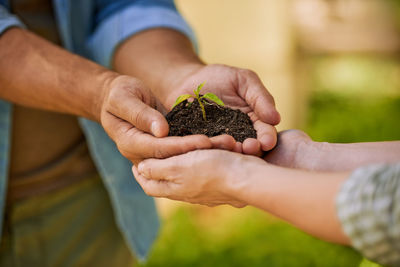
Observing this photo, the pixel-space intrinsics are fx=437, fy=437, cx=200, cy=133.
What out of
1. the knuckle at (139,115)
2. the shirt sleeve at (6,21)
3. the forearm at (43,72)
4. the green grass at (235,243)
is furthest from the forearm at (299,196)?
the green grass at (235,243)

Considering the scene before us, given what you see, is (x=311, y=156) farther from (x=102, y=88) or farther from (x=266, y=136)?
(x=102, y=88)

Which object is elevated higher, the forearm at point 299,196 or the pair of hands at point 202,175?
the forearm at point 299,196

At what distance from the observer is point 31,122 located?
80.7 inches

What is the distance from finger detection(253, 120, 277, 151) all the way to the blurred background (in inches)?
26.7

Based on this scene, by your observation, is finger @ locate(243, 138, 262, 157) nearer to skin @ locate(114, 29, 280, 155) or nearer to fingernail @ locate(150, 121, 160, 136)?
skin @ locate(114, 29, 280, 155)

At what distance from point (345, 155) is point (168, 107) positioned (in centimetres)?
74

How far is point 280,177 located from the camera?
3.86ft

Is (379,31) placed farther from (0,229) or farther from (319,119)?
(0,229)

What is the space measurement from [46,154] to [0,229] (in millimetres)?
387

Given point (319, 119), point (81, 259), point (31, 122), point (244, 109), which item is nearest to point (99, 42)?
point (31, 122)

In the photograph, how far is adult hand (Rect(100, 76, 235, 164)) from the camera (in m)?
1.39

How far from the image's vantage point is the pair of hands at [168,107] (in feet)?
4.63

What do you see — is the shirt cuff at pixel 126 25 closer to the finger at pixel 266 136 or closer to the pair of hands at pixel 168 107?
the pair of hands at pixel 168 107

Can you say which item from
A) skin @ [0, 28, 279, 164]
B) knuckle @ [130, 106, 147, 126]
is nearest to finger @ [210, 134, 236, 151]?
skin @ [0, 28, 279, 164]
